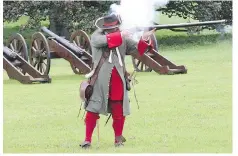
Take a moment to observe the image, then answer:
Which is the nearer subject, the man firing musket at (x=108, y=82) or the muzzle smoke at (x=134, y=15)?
the man firing musket at (x=108, y=82)

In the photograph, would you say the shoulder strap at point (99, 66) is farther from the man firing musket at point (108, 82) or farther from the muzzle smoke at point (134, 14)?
the muzzle smoke at point (134, 14)

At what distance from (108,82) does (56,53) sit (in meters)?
7.90

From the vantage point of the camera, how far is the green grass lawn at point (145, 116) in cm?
743

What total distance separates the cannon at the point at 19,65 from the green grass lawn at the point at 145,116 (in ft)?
0.63

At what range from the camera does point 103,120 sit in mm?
9125

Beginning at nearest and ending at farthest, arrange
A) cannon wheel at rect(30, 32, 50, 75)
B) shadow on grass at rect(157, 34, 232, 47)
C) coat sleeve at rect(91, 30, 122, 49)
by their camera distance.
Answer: coat sleeve at rect(91, 30, 122, 49) → cannon wheel at rect(30, 32, 50, 75) → shadow on grass at rect(157, 34, 232, 47)

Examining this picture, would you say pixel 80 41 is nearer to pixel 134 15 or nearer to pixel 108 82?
pixel 134 15

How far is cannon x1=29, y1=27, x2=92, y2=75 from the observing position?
14742mm

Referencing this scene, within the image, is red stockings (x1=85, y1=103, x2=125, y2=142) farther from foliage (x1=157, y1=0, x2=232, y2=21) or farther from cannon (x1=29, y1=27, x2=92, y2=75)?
foliage (x1=157, y1=0, x2=232, y2=21)

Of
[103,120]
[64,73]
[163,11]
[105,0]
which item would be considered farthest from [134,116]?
[163,11]

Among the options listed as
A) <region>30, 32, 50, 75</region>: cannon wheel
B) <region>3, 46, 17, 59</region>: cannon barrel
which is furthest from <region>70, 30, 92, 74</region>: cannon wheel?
<region>3, 46, 17, 59</region>: cannon barrel

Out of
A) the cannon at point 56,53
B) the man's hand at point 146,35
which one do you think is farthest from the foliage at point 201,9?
the man's hand at point 146,35

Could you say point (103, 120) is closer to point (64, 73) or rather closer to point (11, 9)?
point (64, 73)

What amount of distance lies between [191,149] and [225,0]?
17.1 metres
